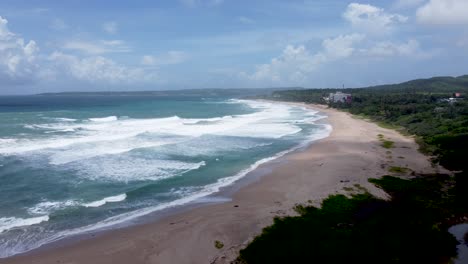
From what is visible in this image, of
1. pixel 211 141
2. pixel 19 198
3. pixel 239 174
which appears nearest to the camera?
pixel 19 198

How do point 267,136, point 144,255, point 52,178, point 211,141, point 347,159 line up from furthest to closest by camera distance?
1. point 267,136
2. point 211,141
3. point 347,159
4. point 52,178
5. point 144,255

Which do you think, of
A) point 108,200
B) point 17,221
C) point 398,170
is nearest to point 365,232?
point 398,170

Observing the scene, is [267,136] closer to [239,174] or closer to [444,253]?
[239,174]

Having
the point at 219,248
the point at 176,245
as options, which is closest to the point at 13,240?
the point at 176,245

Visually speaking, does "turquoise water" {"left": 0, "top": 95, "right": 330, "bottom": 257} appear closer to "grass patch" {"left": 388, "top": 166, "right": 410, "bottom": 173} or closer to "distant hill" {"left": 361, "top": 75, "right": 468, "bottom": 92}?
"grass patch" {"left": 388, "top": 166, "right": 410, "bottom": 173}

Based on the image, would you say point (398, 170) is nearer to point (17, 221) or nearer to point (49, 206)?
point (49, 206)

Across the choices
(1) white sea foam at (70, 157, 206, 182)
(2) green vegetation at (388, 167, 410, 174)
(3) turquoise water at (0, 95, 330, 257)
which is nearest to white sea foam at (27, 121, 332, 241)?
(3) turquoise water at (0, 95, 330, 257)
